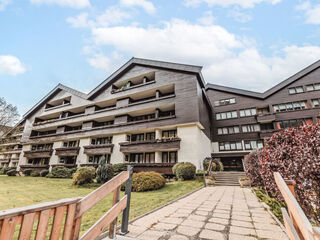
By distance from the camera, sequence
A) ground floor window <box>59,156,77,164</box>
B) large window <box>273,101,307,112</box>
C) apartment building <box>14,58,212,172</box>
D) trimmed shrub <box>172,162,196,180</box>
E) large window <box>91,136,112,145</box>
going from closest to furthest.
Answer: trimmed shrub <box>172,162,196,180</box> → apartment building <box>14,58,212,172</box> → large window <box>273,101,307,112</box> → large window <box>91,136,112,145</box> → ground floor window <box>59,156,77,164</box>

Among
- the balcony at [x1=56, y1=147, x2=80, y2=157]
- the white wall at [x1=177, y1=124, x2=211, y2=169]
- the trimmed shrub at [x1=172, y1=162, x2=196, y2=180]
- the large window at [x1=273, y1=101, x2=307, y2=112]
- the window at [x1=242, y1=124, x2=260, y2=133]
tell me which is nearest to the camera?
the trimmed shrub at [x1=172, y1=162, x2=196, y2=180]

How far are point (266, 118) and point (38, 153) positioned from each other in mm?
37551

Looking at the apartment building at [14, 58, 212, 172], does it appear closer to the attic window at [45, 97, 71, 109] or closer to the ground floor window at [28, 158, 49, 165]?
the ground floor window at [28, 158, 49, 165]

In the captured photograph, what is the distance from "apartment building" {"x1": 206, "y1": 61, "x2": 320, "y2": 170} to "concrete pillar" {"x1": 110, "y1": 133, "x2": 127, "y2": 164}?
1330 centimetres

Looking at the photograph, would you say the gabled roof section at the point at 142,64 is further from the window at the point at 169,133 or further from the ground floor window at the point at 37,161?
the ground floor window at the point at 37,161

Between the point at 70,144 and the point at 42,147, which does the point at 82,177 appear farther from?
the point at 42,147

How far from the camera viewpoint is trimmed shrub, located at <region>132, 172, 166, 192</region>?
9570mm

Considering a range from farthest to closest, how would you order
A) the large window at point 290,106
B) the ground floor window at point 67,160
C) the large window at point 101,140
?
the ground floor window at point 67,160, the large window at point 101,140, the large window at point 290,106

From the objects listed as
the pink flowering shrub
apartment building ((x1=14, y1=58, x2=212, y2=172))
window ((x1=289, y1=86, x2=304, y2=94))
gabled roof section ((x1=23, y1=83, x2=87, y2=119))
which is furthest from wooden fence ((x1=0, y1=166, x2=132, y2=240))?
window ((x1=289, y1=86, x2=304, y2=94))

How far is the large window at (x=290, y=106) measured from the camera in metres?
21.4

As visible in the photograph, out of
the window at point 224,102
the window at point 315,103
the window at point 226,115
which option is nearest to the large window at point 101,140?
the window at point 226,115

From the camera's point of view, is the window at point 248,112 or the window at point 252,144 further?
the window at point 248,112

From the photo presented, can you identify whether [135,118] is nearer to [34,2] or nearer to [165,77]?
[165,77]

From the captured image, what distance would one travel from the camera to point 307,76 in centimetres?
2241
